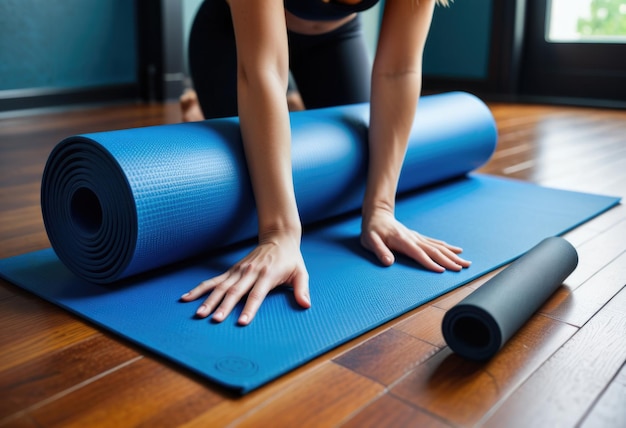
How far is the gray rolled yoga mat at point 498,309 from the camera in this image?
98cm

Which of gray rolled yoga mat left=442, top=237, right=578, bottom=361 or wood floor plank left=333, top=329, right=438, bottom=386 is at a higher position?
gray rolled yoga mat left=442, top=237, right=578, bottom=361

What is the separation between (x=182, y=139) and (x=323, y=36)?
84 centimetres

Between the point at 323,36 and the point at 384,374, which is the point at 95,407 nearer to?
the point at 384,374

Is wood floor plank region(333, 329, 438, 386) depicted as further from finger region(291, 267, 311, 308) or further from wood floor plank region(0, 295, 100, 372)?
wood floor plank region(0, 295, 100, 372)

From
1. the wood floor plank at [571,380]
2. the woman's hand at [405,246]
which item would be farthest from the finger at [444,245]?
the wood floor plank at [571,380]

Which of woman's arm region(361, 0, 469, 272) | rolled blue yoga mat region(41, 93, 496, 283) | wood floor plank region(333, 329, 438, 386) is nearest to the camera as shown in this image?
wood floor plank region(333, 329, 438, 386)

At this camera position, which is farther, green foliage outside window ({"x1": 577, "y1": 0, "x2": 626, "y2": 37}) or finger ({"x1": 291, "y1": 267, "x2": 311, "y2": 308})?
green foliage outside window ({"x1": 577, "y1": 0, "x2": 626, "y2": 37})

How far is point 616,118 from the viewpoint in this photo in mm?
3961

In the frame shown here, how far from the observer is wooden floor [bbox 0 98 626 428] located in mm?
864

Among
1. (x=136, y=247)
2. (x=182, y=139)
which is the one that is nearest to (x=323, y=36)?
(x=182, y=139)

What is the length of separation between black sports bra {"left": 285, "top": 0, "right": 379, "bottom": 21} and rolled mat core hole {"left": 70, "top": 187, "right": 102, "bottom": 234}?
77cm

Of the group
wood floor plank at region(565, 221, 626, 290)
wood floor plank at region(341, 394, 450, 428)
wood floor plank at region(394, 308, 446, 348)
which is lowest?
wood floor plank at region(565, 221, 626, 290)

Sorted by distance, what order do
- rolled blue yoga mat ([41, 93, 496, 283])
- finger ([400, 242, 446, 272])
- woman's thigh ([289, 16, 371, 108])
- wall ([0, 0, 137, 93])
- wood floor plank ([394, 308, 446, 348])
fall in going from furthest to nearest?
wall ([0, 0, 137, 93]) < woman's thigh ([289, 16, 371, 108]) < finger ([400, 242, 446, 272]) < rolled blue yoga mat ([41, 93, 496, 283]) < wood floor plank ([394, 308, 446, 348])

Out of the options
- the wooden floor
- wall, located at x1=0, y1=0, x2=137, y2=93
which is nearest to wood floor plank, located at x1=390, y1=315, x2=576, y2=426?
the wooden floor
